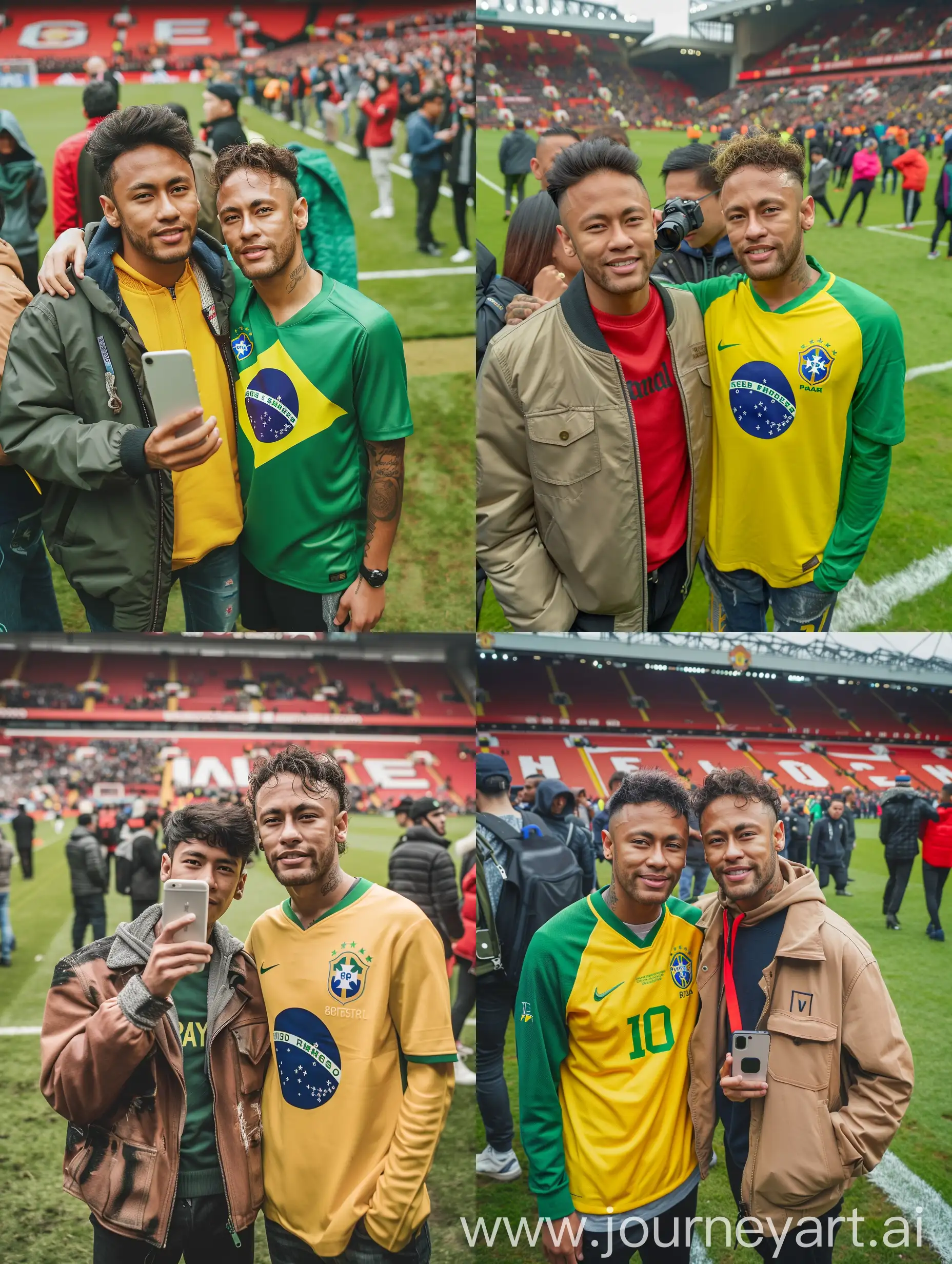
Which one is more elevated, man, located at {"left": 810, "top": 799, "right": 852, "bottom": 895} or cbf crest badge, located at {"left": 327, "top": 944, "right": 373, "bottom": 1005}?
man, located at {"left": 810, "top": 799, "right": 852, "bottom": 895}

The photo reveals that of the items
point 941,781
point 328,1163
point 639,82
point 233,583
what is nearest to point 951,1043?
point 941,781

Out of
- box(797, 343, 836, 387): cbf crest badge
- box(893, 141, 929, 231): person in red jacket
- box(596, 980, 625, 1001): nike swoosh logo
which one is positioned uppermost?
box(893, 141, 929, 231): person in red jacket

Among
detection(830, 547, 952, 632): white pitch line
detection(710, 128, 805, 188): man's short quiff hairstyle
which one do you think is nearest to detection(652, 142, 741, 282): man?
detection(710, 128, 805, 188): man's short quiff hairstyle

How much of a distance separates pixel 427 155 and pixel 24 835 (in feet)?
13.1

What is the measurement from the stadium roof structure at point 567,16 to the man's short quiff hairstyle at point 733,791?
260 centimetres

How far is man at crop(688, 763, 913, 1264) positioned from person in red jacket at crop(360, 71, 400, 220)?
3435 millimetres

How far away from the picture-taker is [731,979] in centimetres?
312

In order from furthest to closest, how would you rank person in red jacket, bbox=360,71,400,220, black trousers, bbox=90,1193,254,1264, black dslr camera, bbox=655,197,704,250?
person in red jacket, bbox=360,71,400,220 < black trousers, bbox=90,1193,254,1264 < black dslr camera, bbox=655,197,704,250

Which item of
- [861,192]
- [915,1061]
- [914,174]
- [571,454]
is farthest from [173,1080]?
[914,174]

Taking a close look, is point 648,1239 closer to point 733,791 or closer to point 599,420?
point 733,791

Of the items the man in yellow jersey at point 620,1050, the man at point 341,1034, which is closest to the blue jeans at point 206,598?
the man at point 341,1034

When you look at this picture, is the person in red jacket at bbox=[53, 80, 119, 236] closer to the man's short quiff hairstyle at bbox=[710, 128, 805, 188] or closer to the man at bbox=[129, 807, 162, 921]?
the man's short quiff hairstyle at bbox=[710, 128, 805, 188]

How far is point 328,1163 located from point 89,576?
197 cm

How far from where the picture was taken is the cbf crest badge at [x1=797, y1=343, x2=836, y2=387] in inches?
117
